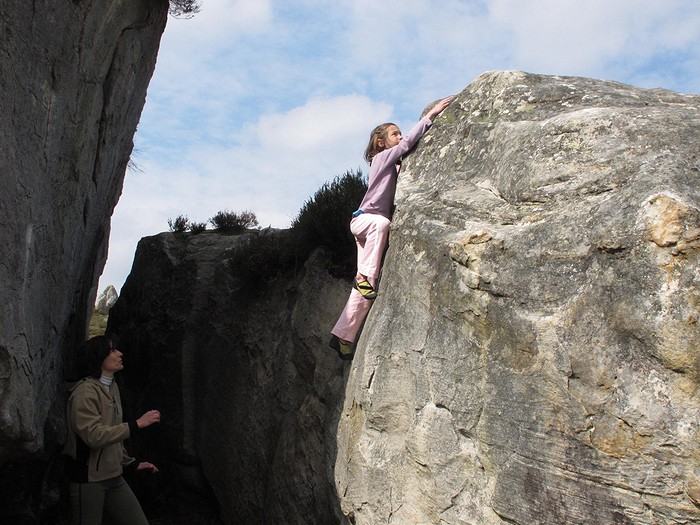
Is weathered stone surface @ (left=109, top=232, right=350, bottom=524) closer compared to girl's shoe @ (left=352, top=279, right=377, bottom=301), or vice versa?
girl's shoe @ (left=352, top=279, right=377, bottom=301)

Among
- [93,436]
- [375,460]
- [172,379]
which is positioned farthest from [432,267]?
[172,379]

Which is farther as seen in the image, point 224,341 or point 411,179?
point 224,341

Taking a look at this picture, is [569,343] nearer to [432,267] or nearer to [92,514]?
[432,267]

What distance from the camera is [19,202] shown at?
6.40 metres

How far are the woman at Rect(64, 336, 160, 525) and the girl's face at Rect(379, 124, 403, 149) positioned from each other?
3049 millimetres

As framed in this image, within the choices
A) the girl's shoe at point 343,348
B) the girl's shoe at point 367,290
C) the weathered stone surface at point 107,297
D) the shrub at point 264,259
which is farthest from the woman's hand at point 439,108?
the weathered stone surface at point 107,297

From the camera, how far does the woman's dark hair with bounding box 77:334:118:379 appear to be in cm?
692

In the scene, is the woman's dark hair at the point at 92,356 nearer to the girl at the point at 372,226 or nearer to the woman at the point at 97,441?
the woman at the point at 97,441

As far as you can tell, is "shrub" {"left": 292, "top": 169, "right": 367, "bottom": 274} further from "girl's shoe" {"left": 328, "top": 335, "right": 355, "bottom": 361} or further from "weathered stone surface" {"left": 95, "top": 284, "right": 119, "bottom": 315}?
"weathered stone surface" {"left": 95, "top": 284, "right": 119, "bottom": 315}

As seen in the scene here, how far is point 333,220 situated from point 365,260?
2067 millimetres

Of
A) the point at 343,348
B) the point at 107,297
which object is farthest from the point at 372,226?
the point at 107,297

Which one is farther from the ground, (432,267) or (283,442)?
(432,267)

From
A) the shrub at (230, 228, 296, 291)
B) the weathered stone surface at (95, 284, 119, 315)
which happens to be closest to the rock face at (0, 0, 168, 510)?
the shrub at (230, 228, 296, 291)

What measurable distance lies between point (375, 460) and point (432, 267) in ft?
5.31
